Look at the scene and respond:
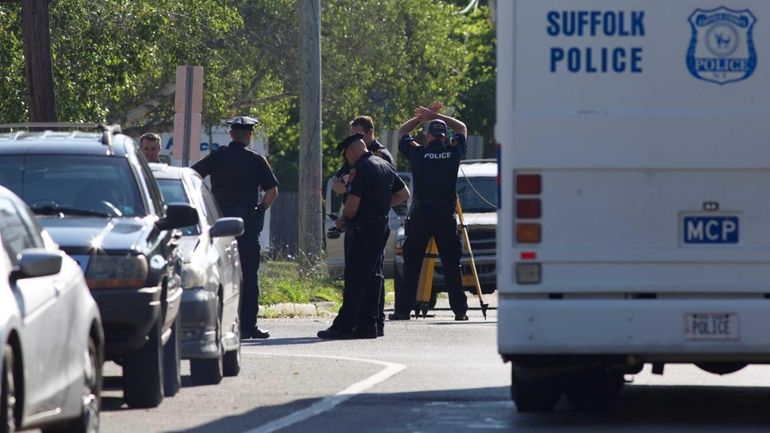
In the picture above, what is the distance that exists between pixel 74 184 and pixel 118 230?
2.94 feet

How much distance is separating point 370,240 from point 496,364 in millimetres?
3062

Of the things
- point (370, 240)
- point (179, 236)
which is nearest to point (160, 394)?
point (179, 236)

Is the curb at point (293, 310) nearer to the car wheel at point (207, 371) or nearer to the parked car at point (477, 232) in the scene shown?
the parked car at point (477, 232)

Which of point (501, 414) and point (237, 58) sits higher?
point (237, 58)

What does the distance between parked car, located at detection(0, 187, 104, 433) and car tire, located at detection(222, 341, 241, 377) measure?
162 inches

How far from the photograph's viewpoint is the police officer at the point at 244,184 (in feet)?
55.7

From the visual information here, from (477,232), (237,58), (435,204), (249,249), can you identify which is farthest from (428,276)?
(237,58)

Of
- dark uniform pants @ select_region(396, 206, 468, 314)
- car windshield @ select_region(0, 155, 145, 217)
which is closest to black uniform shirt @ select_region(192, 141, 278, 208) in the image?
dark uniform pants @ select_region(396, 206, 468, 314)

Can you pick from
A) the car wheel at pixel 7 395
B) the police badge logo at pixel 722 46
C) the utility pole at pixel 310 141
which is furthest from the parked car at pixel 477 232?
the car wheel at pixel 7 395

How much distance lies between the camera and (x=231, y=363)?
13.8 meters

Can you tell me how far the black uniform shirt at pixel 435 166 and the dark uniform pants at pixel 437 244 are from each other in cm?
13

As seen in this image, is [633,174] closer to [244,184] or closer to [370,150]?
[244,184]

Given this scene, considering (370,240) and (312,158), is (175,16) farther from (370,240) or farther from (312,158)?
(370,240)

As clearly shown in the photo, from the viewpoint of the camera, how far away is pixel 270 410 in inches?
451
